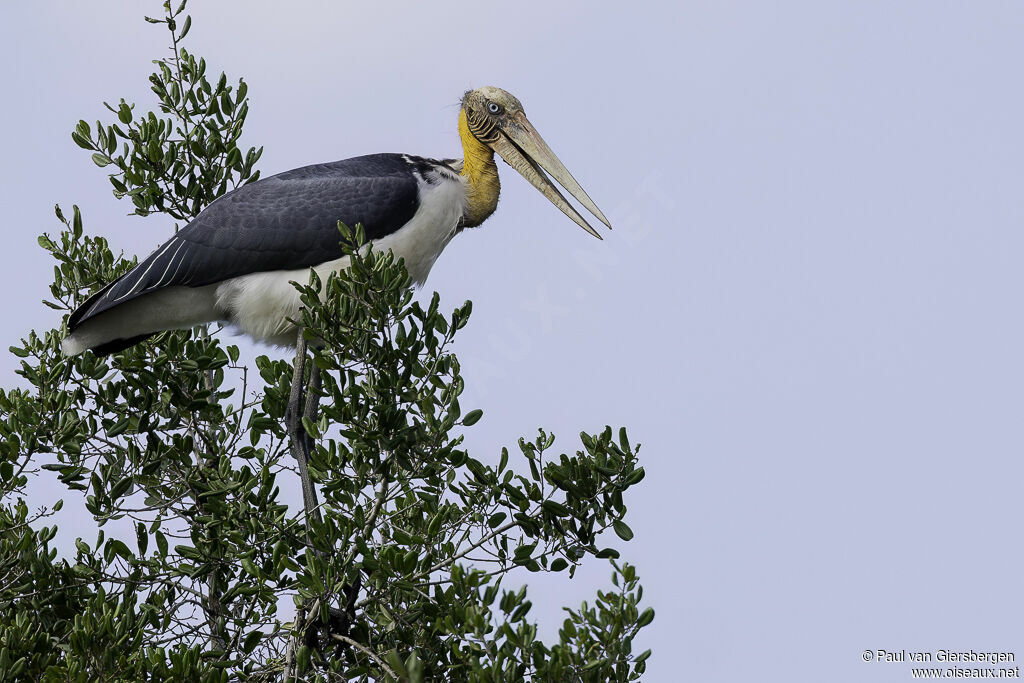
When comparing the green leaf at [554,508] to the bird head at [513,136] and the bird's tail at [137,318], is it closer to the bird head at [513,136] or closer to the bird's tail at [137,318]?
the bird's tail at [137,318]

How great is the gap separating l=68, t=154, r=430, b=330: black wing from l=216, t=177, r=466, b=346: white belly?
49 millimetres

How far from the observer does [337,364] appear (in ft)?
17.0

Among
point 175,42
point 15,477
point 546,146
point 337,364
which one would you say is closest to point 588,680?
point 337,364

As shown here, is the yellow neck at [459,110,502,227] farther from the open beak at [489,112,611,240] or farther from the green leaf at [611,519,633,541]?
the green leaf at [611,519,633,541]

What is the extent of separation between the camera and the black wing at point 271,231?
6562 mm

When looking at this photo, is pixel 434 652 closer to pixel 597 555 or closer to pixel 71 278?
pixel 597 555

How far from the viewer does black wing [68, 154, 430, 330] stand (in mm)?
6562

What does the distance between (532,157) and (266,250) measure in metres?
1.81

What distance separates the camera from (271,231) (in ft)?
21.6

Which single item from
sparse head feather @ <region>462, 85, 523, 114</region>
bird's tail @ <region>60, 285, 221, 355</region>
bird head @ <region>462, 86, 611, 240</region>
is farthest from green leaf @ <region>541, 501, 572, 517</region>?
sparse head feather @ <region>462, 85, 523, 114</region>

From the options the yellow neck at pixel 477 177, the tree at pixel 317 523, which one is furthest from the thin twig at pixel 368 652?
the yellow neck at pixel 477 177

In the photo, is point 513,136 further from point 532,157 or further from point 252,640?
point 252,640

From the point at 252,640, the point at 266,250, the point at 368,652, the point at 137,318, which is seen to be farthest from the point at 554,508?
the point at 137,318

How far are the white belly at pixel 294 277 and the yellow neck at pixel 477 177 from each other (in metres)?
0.33
